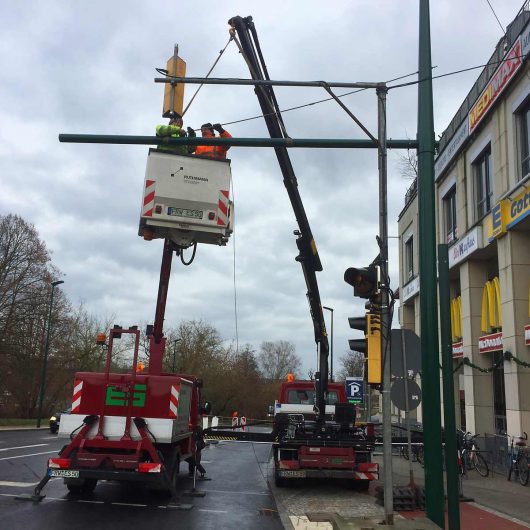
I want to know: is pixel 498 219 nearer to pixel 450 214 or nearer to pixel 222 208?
pixel 450 214

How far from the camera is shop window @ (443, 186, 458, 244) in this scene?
23172 millimetres

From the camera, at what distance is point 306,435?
1215cm

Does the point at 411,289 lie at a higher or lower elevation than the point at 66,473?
higher

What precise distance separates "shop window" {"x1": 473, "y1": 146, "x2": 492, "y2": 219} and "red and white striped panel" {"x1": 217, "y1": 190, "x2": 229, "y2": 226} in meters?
12.5

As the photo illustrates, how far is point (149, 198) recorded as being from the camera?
860 centimetres

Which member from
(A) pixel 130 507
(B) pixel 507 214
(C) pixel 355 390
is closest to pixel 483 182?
(B) pixel 507 214

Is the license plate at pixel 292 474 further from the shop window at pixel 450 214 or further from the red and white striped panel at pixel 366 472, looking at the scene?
the shop window at pixel 450 214

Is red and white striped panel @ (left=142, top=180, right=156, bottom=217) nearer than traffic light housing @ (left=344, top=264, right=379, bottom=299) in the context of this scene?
No

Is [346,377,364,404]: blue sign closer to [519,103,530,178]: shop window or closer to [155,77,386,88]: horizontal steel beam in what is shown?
[519,103,530,178]: shop window

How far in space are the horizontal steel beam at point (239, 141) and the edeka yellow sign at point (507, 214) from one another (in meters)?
8.61

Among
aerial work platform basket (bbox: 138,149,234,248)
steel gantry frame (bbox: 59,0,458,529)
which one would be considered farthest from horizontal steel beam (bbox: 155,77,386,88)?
aerial work platform basket (bbox: 138,149,234,248)

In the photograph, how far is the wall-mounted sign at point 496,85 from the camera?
15.5 metres

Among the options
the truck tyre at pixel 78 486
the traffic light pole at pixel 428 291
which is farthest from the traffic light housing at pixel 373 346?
the truck tyre at pixel 78 486

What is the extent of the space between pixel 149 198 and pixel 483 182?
14.2m
